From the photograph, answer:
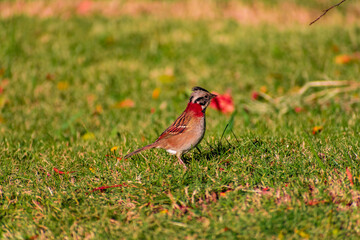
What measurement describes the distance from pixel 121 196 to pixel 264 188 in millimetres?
1145

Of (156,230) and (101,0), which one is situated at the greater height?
(101,0)

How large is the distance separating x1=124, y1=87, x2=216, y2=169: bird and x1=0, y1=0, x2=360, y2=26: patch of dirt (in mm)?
6473

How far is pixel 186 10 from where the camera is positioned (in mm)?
11062

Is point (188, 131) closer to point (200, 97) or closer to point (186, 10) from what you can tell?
point (200, 97)

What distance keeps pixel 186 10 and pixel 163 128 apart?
558cm

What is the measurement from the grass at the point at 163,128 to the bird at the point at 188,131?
148mm

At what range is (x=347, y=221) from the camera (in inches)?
A: 131

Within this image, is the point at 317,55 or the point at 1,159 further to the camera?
the point at 317,55

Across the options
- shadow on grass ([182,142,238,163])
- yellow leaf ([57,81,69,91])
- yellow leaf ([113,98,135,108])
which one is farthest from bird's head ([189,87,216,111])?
yellow leaf ([57,81,69,91])

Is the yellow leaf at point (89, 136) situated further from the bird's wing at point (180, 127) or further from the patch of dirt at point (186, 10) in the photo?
the patch of dirt at point (186, 10)

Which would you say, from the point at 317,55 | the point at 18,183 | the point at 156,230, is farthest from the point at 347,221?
the point at 317,55

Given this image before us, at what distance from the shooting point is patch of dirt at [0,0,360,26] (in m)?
10.6

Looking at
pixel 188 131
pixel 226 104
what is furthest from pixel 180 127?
pixel 226 104

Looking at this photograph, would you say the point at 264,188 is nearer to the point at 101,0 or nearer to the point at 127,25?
the point at 127,25
